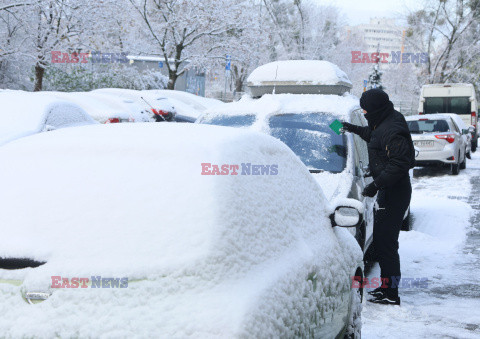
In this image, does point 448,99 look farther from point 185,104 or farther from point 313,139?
point 313,139

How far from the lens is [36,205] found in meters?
2.62

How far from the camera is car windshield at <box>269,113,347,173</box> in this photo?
20.5 ft

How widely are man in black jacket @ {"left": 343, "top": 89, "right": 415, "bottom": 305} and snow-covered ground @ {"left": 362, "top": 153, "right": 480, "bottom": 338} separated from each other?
0.29 meters

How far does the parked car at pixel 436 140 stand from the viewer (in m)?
16.6

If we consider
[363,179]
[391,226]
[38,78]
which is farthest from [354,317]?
[38,78]

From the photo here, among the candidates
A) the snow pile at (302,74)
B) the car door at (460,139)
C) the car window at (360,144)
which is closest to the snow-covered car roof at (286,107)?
the car window at (360,144)

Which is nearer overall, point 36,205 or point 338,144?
point 36,205

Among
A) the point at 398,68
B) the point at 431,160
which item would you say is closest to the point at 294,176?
the point at 431,160

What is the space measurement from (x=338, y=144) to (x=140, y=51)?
2998 cm

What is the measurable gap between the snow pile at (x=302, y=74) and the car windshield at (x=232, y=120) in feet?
4.59

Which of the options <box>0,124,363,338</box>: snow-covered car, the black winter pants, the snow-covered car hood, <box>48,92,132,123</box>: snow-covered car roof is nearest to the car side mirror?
<box>0,124,363,338</box>: snow-covered car

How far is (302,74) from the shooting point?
830 centimetres

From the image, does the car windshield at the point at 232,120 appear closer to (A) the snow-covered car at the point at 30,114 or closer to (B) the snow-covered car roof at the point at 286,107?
(B) the snow-covered car roof at the point at 286,107

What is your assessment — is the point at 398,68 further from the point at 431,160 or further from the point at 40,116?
the point at 40,116
